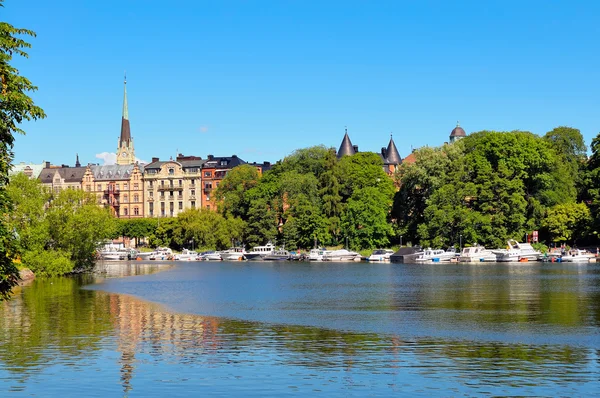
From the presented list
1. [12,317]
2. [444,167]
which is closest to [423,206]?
[444,167]

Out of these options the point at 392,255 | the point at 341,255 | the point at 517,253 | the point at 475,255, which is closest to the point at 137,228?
the point at 341,255

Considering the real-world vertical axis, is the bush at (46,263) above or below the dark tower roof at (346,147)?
below

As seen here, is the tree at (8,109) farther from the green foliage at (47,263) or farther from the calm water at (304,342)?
the green foliage at (47,263)

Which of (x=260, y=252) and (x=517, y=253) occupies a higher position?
(x=260, y=252)

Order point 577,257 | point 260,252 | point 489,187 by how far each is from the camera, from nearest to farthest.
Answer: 1. point 577,257
2. point 489,187
3. point 260,252

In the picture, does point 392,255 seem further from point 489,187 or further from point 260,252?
point 260,252

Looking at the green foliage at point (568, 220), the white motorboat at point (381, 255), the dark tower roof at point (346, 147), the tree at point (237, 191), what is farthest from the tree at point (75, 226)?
the dark tower roof at point (346, 147)

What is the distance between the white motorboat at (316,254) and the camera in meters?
137

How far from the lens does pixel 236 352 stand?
116ft

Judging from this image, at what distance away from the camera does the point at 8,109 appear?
26.0 metres

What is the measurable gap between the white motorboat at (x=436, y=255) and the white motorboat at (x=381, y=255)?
23.1 feet

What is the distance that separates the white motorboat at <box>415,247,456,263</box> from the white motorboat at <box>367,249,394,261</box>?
7043mm

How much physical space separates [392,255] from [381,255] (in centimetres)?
195

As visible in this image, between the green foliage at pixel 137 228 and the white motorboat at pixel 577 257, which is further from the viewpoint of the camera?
the green foliage at pixel 137 228
